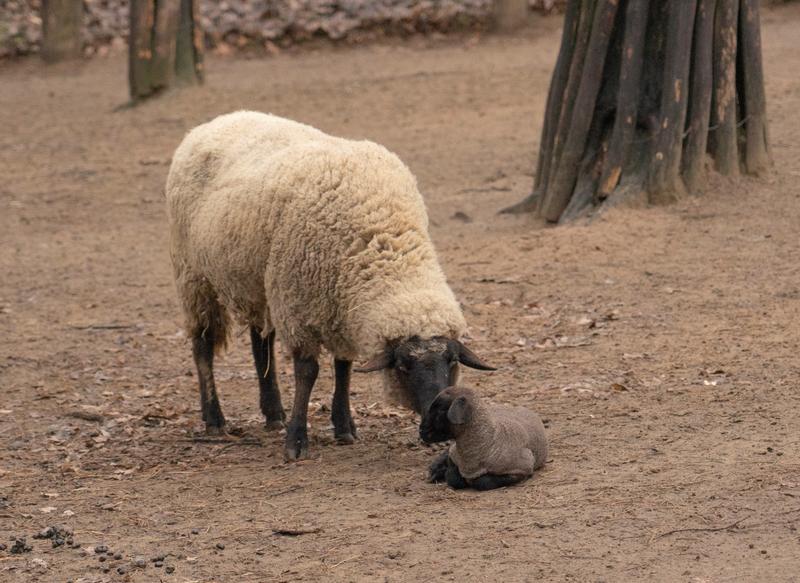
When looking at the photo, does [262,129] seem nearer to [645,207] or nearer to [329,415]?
[329,415]

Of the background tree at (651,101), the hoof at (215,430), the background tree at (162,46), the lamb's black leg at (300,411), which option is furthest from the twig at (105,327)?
the background tree at (162,46)

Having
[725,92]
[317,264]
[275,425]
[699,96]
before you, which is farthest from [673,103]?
[317,264]

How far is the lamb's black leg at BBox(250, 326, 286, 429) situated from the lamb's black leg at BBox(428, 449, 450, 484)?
65.5 inches

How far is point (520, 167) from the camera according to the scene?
13227mm

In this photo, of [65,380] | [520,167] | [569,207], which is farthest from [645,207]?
[65,380]

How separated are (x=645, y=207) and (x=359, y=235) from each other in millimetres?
4260

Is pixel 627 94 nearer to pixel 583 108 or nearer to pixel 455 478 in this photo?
pixel 583 108

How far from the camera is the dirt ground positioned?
535cm

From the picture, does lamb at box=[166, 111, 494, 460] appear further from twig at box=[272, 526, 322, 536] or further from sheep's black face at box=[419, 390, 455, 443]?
twig at box=[272, 526, 322, 536]

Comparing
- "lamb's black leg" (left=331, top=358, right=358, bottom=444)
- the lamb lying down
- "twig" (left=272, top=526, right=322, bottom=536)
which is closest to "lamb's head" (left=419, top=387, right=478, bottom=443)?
the lamb lying down

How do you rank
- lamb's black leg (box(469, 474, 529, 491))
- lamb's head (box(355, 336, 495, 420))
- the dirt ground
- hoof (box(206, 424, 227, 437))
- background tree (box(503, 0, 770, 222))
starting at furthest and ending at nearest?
background tree (box(503, 0, 770, 222)), hoof (box(206, 424, 227, 437)), lamb's head (box(355, 336, 495, 420)), lamb's black leg (box(469, 474, 529, 491)), the dirt ground

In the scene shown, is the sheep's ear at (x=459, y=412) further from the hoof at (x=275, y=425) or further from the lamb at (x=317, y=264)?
the hoof at (x=275, y=425)

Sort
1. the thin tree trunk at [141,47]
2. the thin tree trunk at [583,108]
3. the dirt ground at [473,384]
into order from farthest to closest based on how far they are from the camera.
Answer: the thin tree trunk at [141,47], the thin tree trunk at [583,108], the dirt ground at [473,384]

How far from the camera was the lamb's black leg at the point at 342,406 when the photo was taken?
7.16m
